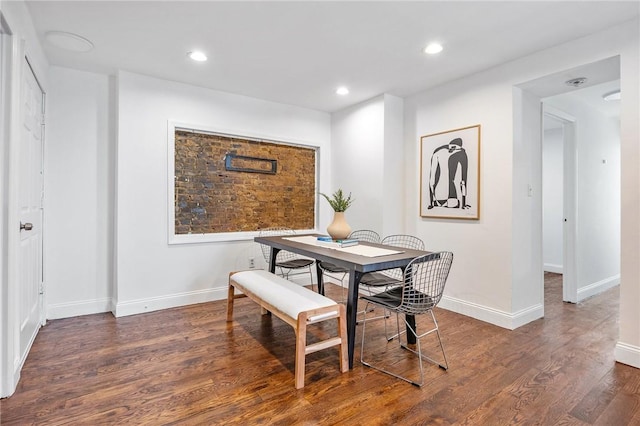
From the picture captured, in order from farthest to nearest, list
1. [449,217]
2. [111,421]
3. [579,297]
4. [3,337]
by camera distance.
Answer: [579,297] < [449,217] < [3,337] < [111,421]

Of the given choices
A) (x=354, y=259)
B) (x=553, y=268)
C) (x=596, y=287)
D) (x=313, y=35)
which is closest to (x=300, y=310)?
(x=354, y=259)

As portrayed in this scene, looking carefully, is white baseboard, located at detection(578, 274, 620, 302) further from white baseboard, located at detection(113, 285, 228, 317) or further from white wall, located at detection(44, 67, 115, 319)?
white wall, located at detection(44, 67, 115, 319)

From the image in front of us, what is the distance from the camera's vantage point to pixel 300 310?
213 cm

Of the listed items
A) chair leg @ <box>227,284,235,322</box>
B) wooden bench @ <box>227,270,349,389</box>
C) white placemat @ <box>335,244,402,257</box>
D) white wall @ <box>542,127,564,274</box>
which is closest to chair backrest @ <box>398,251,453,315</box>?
white placemat @ <box>335,244,402,257</box>

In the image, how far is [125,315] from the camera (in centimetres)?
334

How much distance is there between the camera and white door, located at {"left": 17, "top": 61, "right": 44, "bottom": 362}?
229cm

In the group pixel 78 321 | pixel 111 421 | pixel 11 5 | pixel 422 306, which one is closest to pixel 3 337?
pixel 111 421

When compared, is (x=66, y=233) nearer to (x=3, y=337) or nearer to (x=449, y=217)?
(x=3, y=337)

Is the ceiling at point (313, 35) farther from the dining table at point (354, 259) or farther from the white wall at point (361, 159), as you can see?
the dining table at point (354, 259)

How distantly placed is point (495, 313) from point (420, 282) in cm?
150

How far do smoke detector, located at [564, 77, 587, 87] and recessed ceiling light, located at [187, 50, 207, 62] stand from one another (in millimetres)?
3207

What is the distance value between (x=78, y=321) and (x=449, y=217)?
3.81 metres

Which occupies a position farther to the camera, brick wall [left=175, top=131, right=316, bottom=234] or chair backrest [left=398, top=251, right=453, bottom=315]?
brick wall [left=175, top=131, right=316, bottom=234]

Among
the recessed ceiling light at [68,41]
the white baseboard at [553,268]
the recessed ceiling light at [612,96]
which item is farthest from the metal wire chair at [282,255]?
the white baseboard at [553,268]
